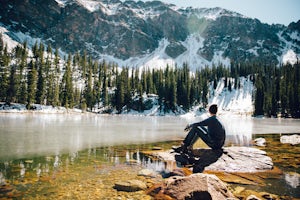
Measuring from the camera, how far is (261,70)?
547 feet

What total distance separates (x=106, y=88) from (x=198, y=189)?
12954 cm

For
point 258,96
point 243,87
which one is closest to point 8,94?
point 258,96

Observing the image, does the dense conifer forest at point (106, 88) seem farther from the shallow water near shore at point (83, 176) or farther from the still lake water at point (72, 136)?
the shallow water near shore at point (83, 176)

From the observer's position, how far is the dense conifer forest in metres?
92.8

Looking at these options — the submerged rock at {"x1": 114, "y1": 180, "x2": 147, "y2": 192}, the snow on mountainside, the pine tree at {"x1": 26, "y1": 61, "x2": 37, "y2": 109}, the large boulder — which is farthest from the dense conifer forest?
the large boulder

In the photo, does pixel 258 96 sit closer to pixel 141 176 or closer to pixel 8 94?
pixel 8 94

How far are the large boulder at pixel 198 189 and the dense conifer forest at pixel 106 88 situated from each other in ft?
297

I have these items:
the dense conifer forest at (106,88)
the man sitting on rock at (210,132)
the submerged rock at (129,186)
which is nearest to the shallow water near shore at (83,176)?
the submerged rock at (129,186)

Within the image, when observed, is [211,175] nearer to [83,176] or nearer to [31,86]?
[83,176]

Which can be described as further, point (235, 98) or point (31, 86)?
point (235, 98)

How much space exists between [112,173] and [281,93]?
405 ft

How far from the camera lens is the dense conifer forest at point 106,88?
9275 centimetres

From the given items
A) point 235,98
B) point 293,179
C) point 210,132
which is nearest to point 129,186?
point 210,132

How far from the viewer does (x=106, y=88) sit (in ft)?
440
